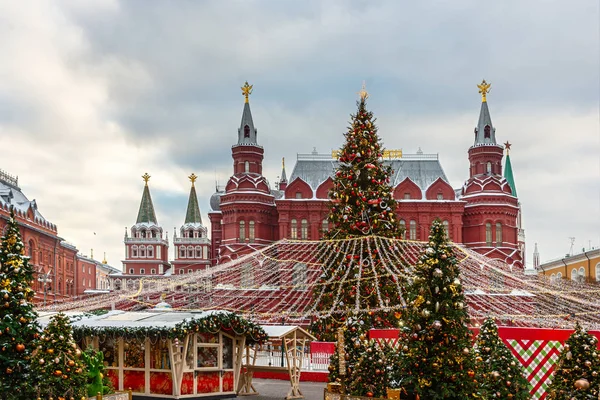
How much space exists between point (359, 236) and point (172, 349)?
7.49 meters

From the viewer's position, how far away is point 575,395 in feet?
28.8

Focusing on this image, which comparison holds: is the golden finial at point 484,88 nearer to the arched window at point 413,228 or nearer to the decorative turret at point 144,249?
the arched window at point 413,228

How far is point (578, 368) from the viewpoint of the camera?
8.94m

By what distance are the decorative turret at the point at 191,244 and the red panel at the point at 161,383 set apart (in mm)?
66055

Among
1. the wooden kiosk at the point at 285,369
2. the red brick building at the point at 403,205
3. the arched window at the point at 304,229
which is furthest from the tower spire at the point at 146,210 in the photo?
the wooden kiosk at the point at 285,369

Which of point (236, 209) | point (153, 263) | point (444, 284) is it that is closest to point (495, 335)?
point (444, 284)

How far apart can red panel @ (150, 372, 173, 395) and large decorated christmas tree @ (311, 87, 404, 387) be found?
17.8 feet

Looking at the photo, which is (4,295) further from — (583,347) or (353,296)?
(353,296)

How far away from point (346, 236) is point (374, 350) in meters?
9.45

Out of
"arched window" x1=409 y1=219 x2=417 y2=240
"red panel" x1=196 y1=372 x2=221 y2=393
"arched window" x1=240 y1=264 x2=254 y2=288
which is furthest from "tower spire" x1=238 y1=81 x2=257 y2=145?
"red panel" x1=196 y1=372 x2=221 y2=393

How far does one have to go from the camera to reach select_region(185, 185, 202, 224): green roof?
86.3 metres

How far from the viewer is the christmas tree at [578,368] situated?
8.78 metres

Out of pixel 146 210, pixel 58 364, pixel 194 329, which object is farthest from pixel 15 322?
pixel 146 210

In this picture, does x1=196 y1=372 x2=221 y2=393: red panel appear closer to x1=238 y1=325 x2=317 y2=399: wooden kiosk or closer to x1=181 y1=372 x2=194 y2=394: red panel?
x1=181 y1=372 x2=194 y2=394: red panel
